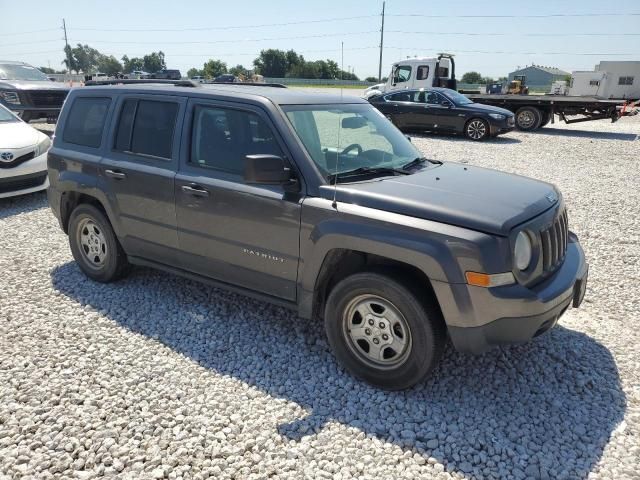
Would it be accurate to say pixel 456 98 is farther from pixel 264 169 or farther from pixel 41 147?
pixel 264 169

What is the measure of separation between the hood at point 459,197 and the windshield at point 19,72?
49.9 ft

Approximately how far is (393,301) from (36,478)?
6.93 feet

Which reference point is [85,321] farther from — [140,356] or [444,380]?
[444,380]

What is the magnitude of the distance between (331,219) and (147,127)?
1.99 metres

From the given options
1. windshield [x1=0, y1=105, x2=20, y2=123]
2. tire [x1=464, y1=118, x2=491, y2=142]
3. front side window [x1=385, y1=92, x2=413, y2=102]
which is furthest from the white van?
windshield [x1=0, y1=105, x2=20, y2=123]

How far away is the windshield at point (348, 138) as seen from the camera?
341 cm

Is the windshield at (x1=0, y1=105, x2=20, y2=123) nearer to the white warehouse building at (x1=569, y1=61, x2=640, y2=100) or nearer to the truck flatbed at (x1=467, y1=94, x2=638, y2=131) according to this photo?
the truck flatbed at (x1=467, y1=94, x2=638, y2=131)

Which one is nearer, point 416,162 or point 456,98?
point 416,162

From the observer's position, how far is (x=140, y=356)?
352cm

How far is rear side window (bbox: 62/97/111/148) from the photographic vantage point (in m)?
4.38

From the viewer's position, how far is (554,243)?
10.2 feet

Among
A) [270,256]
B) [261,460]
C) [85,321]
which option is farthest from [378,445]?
[85,321]

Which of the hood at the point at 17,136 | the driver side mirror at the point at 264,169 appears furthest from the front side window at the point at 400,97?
the driver side mirror at the point at 264,169

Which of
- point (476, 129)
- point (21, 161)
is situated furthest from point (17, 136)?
point (476, 129)
